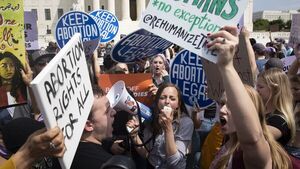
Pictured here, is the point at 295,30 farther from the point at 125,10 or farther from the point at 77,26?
the point at 125,10

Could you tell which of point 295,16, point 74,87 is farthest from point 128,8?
point 74,87

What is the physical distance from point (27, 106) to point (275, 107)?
240 centimetres

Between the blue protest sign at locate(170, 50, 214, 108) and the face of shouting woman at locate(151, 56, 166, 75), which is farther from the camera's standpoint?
the face of shouting woman at locate(151, 56, 166, 75)

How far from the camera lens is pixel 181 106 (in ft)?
11.0

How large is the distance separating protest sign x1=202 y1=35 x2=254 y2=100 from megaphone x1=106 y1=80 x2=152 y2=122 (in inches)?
22.6

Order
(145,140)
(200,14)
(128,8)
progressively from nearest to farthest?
1. (200,14)
2. (145,140)
3. (128,8)

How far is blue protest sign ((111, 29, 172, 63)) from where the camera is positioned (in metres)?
4.80

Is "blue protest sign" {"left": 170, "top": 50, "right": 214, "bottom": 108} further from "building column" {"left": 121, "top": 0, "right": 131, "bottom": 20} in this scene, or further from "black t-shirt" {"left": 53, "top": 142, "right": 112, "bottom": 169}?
"building column" {"left": 121, "top": 0, "right": 131, "bottom": 20}

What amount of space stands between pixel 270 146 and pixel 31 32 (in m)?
4.82

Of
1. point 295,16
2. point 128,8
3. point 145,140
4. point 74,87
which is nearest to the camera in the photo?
point 74,87

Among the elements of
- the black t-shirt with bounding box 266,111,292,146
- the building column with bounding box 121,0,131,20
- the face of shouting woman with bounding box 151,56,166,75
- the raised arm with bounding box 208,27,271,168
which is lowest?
the building column with bounding box 121,0,131,20

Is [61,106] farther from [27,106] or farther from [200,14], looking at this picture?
[27,106]

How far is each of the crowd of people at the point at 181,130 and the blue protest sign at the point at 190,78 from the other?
107mm

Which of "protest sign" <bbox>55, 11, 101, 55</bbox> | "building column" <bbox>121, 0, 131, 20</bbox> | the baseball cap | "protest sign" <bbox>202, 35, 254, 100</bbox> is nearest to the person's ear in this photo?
"protest sign" <bbox>202, 35, 254, 100</bbox>
